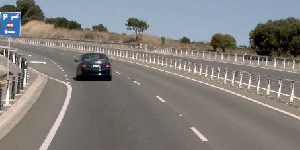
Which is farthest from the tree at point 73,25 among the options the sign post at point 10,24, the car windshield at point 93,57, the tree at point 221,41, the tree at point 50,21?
the sign post at point 10,24

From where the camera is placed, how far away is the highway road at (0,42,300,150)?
11141mm

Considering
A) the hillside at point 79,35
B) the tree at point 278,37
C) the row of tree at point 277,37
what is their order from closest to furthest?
the row of tree at point 277,37, the tree at point 278,37, the hillside at point 79,35

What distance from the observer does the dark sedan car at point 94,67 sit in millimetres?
31156

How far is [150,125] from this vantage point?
1402cm

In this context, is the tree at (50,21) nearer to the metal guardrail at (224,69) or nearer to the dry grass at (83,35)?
the dry grass at (83,35)

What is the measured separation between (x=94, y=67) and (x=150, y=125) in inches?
690

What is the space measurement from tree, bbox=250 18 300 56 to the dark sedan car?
2514 inches

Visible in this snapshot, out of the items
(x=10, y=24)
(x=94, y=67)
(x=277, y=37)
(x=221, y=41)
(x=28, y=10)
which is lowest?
(x=94, y=67)

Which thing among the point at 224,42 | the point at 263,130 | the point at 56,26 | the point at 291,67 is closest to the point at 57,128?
the point at 263,130

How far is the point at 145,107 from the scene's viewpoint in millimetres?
18500

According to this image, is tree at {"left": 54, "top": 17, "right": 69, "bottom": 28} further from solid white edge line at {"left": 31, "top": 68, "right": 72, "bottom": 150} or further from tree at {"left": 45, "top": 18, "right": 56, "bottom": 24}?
solid white edge line at {"left": 31, "top": 68, "right": 72, "bottom": 150}

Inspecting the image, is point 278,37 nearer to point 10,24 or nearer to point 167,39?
point 167,39

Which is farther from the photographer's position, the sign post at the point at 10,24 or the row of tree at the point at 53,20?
the row of tree at the point at 53,20

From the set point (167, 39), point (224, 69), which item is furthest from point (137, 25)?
point (224, 69)
